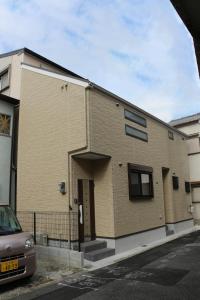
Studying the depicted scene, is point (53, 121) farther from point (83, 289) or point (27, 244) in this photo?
point (83, 289)

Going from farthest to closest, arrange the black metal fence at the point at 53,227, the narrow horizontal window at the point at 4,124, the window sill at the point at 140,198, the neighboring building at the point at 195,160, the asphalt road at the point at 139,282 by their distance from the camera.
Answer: the neighboring building at the point at 195,160
the narrow horizontal window at the point at 4,124
the window sill at the point at 140,198
the black metal fence at the point at 53,227
the asphalt road at the point at 139,282

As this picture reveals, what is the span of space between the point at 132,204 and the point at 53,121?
420 cm

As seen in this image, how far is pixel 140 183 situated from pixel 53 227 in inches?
158

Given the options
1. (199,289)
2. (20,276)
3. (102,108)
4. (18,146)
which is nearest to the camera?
(199,289)

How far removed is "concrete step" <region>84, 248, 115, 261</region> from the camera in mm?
8922

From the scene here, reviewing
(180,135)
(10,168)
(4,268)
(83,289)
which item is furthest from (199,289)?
(180,135)

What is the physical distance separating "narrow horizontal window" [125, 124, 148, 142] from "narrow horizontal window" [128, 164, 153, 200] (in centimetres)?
139

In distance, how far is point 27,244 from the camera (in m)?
6.85

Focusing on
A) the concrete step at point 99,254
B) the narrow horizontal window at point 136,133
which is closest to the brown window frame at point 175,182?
the narrow horizontal window at point 136,133

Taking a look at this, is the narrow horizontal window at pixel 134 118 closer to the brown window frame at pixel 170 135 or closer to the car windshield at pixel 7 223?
the brown window frame at pixel 170 135

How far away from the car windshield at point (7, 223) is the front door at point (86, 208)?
110 inches

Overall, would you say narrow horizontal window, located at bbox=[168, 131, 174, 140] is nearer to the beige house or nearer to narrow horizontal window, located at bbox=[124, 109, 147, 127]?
the beige house

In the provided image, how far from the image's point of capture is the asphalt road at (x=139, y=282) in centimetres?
586

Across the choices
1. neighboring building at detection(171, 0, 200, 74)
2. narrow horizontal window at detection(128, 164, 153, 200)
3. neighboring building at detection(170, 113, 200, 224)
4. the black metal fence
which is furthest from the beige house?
neighboring building at detection(171, 0, 200, 74)
